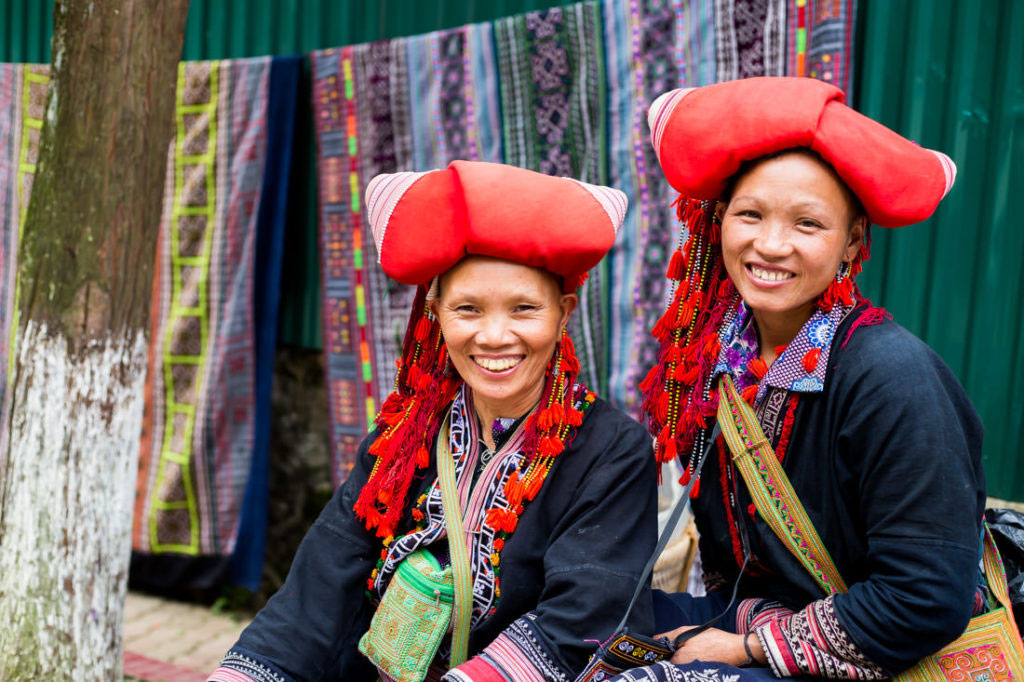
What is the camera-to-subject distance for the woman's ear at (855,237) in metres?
2.05

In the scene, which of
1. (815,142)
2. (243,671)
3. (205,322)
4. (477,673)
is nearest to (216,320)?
(205,322)

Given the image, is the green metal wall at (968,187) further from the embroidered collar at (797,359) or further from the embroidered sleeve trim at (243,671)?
the embroidered sleeve trim at (243,671)

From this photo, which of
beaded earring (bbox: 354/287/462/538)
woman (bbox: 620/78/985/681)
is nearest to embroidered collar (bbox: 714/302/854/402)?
woman (bbox: 620/78/985/681)

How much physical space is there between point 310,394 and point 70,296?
5.98 ft

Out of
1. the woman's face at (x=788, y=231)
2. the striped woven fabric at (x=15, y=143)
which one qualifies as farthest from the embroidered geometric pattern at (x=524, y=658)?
the striped woven fabric at (x=15, y=143)

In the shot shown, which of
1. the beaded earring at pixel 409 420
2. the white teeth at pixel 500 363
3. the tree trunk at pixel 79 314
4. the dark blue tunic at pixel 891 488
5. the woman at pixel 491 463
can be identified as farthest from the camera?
the tree trunk at pixel 79 314

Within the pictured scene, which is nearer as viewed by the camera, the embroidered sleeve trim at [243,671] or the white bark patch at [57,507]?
the embroidered sleeve trim at [243,671]

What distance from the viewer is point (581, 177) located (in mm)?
3691

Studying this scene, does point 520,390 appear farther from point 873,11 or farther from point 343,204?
point 343,204

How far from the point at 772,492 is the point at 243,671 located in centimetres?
127

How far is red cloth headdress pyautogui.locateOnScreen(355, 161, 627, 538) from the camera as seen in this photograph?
2066mm

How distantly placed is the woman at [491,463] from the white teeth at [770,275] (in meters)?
0.33

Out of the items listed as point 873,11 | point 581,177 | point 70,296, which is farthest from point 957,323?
point 70,296

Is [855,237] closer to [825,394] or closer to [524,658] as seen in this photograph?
[825,394]
